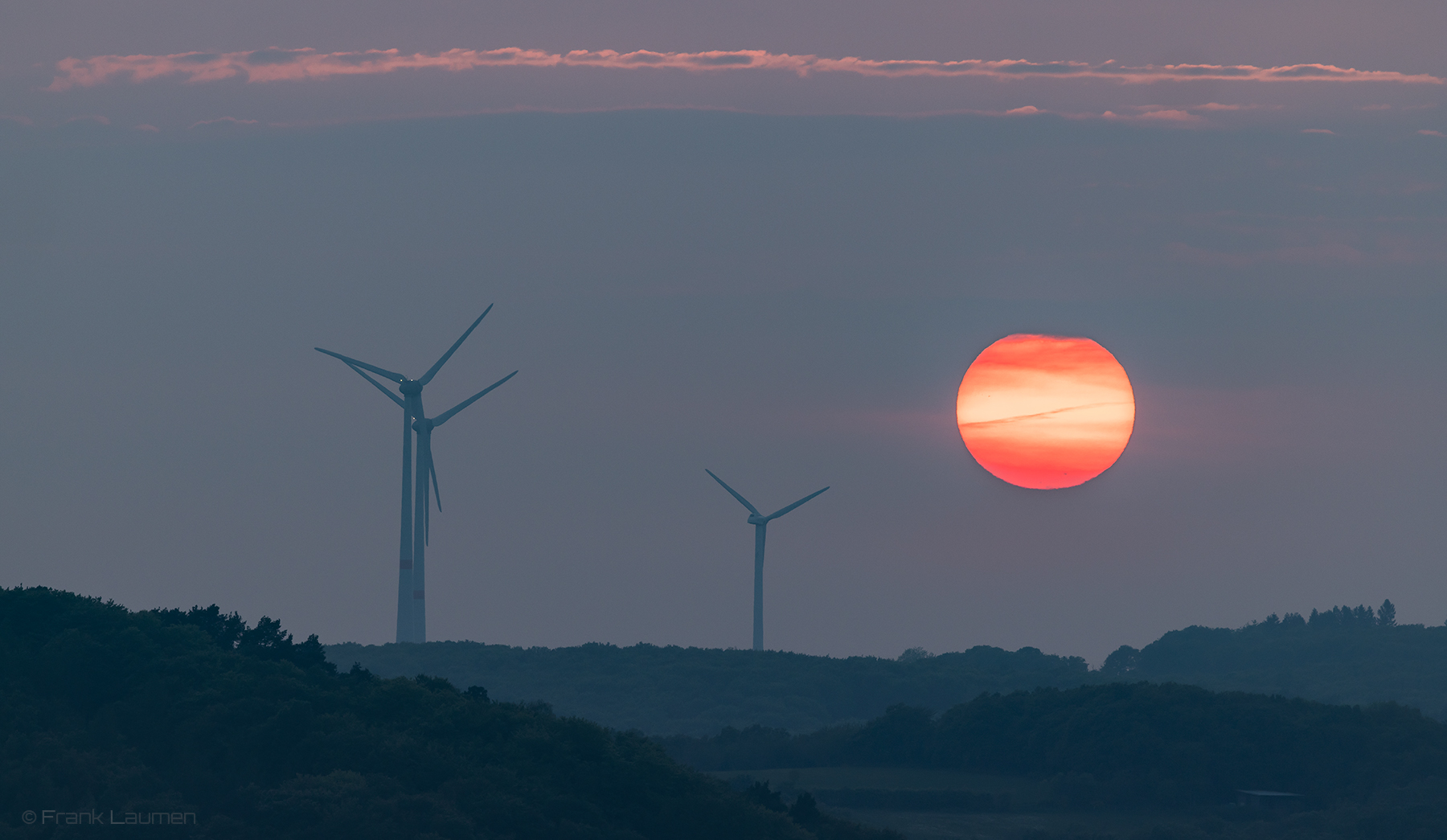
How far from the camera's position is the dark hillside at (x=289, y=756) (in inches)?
3260

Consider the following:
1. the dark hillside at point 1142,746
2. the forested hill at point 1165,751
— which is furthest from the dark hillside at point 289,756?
the dark hillside at point 1142,746

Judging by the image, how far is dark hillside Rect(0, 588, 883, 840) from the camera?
272 ft

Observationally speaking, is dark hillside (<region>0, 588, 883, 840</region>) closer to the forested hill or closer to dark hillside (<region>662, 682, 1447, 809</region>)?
the forested hill

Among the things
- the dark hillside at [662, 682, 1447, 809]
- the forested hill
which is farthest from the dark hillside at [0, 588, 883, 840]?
the dark hillside at [662, 682, 1447, 809]

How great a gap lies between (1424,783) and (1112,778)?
24570 millimetres

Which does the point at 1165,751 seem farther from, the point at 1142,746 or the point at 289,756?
the point at 289,756

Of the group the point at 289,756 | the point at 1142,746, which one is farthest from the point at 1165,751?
the point at 289,756

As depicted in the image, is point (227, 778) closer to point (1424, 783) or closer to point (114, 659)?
point (114, 659)

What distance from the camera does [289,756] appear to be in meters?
92.2

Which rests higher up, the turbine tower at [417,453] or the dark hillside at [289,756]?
the turbine tower at [417,453]

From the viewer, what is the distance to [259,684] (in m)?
97.7

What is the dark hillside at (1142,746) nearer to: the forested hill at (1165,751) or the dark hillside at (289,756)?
the forested hill at (1165,751)

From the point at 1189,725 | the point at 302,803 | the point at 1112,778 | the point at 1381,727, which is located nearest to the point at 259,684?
the point at 302,803

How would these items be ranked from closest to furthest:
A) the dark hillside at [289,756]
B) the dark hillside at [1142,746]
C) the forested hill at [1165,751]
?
the dark hillside at [289,756] < the forested hill at [1165,751] < the dark hillside at [1142,746]
